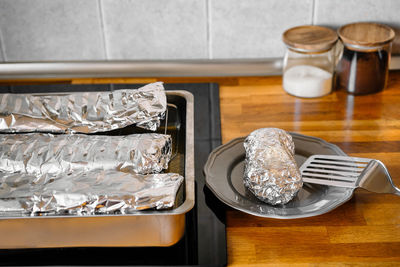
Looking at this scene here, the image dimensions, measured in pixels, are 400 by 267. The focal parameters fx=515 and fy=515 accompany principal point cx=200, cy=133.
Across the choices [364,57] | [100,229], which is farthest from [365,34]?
[100,229]

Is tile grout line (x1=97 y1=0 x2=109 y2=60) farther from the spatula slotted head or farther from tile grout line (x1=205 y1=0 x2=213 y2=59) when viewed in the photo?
the spatula slotted head

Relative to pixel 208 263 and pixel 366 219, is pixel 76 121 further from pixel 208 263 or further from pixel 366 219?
pixel 366 219

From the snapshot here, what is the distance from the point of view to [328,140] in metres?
0.99

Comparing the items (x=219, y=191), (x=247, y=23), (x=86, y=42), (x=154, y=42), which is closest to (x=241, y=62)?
(x=247, y=23)

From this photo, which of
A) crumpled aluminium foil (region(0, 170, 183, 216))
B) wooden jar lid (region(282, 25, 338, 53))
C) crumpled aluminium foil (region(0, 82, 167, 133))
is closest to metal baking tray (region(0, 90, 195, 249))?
crumpled aluminium foil (region(0, 170, 183, 216))

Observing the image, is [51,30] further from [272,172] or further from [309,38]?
[272,172]

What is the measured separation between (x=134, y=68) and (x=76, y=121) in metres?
0.35

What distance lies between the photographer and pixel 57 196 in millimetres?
688

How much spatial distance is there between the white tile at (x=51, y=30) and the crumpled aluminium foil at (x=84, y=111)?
0.99 feet

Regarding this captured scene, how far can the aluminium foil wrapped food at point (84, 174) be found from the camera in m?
0.68

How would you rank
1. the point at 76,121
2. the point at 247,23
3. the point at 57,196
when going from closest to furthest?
1. the point at 57,196
2. the point at 76,121
3. the point at 247,23

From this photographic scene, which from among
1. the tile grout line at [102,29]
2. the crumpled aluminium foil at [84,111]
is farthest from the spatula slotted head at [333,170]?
the tile grout line at [102,29]

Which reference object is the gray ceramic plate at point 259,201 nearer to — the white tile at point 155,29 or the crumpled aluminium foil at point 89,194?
the crumpled aluminium foil at point 89,194

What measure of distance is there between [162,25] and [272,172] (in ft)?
1.86
